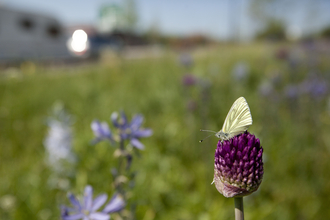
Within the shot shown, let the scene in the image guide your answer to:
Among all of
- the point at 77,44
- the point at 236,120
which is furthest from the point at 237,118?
the point at 77,44

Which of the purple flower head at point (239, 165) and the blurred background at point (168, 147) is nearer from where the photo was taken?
the purple flower head at point (239, 165)

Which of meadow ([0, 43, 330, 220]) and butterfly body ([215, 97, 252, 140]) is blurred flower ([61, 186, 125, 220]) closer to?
meadow ([0, 43, 330, 220])

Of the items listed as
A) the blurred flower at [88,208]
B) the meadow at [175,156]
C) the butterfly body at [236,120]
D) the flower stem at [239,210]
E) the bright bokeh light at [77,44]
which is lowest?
the meadow at [175,156]

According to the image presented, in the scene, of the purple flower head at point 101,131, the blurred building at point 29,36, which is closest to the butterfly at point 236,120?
the purple flower head at point 101,131

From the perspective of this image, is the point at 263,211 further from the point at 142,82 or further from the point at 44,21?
the point at 44,21

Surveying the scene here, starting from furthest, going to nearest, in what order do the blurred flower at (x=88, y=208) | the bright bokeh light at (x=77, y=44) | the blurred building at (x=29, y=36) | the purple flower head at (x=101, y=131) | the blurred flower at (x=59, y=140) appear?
the bright bokeh light at (x=77, y=44) → the blurred building at (x=29, y=36) → the blurred flower at (x=59, y=140) → the purple flower head at (x=101, y=131) → the blurred flower at (x=88, y=208)

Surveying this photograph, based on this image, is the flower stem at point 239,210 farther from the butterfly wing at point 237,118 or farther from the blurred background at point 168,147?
the blurred background at point 168,147

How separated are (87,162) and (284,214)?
5.70ft

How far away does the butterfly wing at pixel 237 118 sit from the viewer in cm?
44

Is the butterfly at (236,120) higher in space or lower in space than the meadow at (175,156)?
higher

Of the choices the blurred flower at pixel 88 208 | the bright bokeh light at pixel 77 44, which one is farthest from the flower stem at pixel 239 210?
the bright bokeh light at pixel 77 44

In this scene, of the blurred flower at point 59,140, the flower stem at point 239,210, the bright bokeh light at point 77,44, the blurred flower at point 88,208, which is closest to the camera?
the flower stem at point 239,210

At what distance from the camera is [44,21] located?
1589 centimetres

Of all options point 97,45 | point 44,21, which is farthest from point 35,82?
point 97,45
